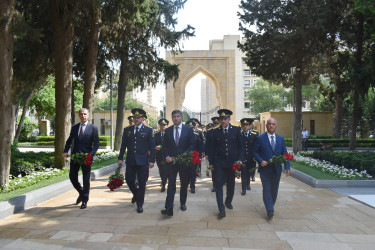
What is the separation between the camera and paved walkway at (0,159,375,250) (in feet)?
15.0

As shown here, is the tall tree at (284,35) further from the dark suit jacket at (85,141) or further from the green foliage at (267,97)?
the green foliage at (267,97)

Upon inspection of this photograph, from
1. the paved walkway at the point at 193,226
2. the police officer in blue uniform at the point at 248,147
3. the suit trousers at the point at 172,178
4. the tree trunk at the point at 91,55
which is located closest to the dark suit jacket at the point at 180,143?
the suit trousers at the point at 172,178

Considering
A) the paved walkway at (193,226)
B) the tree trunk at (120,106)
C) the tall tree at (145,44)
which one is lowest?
the paved walkway at (193,226)

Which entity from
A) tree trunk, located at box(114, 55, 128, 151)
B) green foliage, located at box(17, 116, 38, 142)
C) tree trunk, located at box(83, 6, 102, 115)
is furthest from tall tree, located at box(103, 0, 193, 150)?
green foliage, located at box(17, 116, 38, 142)

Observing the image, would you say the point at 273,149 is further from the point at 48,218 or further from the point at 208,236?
the point at 48,218

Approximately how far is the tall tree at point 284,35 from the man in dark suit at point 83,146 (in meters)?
13.1

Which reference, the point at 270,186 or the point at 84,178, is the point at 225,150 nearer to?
the point at 270,186

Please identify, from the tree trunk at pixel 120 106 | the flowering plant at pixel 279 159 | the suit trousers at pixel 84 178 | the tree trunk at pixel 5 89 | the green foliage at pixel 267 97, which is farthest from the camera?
the green foliage at pixel 267 97

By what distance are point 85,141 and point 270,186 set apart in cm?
378

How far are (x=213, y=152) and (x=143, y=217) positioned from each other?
1.77m

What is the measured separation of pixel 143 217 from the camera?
19.6ft

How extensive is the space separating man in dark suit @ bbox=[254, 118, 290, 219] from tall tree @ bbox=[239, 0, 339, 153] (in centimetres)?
1205

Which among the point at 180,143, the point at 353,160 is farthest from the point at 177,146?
the point at 353,160

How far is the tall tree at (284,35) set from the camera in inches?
654
